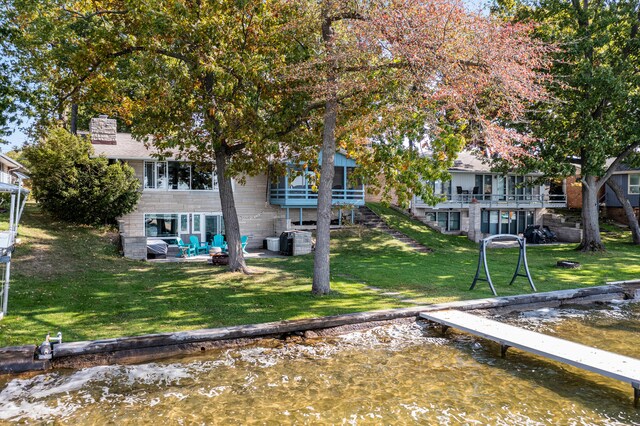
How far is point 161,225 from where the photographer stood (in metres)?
23.6

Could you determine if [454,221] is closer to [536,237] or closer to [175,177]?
[536,237]

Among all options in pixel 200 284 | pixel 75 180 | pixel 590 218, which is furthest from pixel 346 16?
pixel 590 218

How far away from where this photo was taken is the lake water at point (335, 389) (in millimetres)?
6543

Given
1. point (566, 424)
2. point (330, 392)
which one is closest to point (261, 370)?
point (330, 392)

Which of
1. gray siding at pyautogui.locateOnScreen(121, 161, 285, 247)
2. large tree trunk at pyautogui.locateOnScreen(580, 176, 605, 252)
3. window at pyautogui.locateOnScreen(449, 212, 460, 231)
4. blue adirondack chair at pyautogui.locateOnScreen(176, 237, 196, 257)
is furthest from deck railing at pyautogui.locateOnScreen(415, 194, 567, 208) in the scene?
blue adirondack chair at pyautogui.locateOnScreen(176, 237, 196, 257)

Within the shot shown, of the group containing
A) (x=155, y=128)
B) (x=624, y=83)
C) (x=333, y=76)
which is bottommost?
(x=155, y=128)

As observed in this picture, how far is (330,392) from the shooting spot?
24.1ft

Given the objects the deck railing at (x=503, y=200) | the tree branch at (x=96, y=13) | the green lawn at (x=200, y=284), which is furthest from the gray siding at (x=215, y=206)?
the deck railing at (x=503, y=200)

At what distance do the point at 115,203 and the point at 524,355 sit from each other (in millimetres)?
18090

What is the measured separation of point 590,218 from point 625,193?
15921mm

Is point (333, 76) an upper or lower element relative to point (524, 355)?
upper

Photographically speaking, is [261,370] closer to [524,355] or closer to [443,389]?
[443,389]

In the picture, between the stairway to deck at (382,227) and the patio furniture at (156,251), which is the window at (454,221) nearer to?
the stairway to deck at (382,227)

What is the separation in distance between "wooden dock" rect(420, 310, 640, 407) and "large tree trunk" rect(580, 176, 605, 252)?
1795 centimetres
